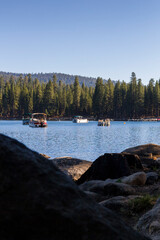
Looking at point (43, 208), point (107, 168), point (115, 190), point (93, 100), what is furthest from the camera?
point (93, 100)

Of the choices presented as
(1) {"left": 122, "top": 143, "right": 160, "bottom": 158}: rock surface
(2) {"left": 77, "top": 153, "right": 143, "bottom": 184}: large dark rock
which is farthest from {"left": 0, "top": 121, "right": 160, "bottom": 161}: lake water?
(2) {"left": 77, "top": 153, "right": 143, "bottom": 184}: large dark rock

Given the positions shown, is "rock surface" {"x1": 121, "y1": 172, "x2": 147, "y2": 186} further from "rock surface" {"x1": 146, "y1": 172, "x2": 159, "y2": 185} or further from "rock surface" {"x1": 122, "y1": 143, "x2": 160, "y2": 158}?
"rock surface" {"x1": 122, "y1": 143, "x2": 160, "y2": 158}

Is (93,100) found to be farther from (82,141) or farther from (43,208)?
(43,208)

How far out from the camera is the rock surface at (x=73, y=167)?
37.0ft

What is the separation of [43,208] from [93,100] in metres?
120

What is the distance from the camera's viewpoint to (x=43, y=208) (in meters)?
1.74

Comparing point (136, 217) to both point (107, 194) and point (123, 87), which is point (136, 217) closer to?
point (107, 194)

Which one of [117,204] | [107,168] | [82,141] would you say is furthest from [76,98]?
[117,204]

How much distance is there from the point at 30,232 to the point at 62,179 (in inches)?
19.1

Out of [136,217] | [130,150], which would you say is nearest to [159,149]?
[130,150]

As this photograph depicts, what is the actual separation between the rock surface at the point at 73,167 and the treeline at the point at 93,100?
106 m

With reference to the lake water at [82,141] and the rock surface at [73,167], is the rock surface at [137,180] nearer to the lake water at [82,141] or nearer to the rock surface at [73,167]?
the rock surface at [73,167]

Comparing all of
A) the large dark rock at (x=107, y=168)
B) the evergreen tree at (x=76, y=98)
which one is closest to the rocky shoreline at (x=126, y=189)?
the large dark rock at (x=107, y=168)

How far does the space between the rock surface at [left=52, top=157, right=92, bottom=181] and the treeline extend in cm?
10632
